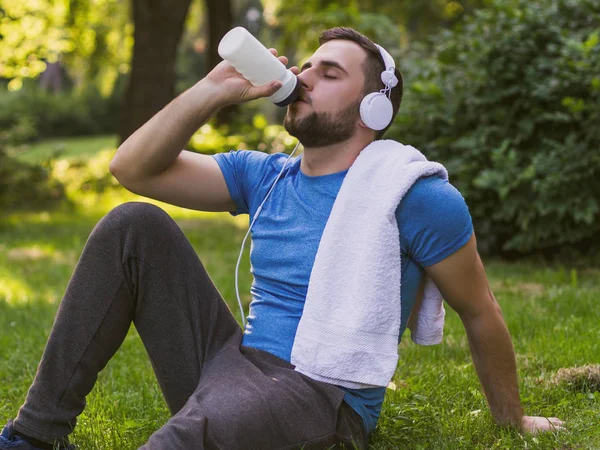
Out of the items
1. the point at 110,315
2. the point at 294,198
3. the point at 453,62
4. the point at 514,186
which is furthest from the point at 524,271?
the point at 110,315

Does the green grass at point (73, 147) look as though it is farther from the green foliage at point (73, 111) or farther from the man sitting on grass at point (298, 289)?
the man sitting on grass at point (298, 289)

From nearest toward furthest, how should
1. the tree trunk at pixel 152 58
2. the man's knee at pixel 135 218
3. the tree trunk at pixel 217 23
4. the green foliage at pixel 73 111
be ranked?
1. the man's knee at pixel 135 218
2. the tree trunk at pixel 152 58
3. the tree trunk at pixel 217 23
4. the green foliage at pixel 73 111

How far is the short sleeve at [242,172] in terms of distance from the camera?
282cm

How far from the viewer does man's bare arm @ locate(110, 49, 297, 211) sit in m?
2.61

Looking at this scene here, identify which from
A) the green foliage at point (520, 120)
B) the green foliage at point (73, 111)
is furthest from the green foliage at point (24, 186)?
the green foliage at point (73, 111)

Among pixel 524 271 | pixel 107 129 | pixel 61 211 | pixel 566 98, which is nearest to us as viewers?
pixel 566 98

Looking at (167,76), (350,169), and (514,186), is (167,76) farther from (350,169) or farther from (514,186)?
(350,169)

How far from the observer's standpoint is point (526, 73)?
598 cm

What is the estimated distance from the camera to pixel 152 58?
1086 centimetres

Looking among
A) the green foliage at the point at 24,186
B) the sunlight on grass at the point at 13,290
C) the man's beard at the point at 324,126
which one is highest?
the man's beard at the point at 324,126

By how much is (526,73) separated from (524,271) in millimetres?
1421

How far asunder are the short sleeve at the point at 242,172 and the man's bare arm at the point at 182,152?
1.0 inches

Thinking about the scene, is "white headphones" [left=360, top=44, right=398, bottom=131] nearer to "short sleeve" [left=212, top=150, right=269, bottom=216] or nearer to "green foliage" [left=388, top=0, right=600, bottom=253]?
"short sleeve" [left=212, top=150, right=269, bottom=216]

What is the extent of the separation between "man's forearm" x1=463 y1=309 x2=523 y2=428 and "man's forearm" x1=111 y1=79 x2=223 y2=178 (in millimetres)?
1045
